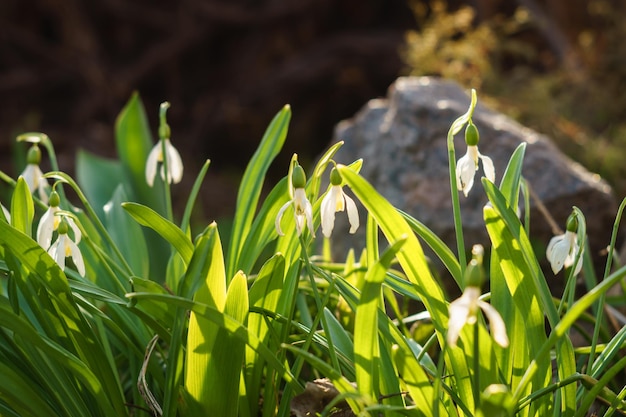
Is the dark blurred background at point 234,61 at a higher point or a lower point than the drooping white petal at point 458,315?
higher

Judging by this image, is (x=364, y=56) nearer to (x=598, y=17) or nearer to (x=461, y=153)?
(x=598, y=17)

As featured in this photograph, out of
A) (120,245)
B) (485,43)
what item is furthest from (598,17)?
(120,245)

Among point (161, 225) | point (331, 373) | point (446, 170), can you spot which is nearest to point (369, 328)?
point (331, 373)

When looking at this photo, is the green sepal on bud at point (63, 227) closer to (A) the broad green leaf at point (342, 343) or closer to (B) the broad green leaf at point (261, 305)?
(B) the broad green leaf at point (261, 305)

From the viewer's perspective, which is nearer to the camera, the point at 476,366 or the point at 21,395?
the point at 476,366

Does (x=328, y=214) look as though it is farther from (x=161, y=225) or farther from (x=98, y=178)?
(x=98, y=178)

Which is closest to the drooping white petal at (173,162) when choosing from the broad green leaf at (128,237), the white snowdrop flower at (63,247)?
the broad green leaf at (128,237)
